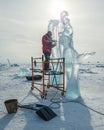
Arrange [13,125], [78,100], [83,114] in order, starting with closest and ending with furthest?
[13,125] → [83,114] → [78,100]

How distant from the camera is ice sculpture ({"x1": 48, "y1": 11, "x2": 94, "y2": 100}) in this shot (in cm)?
920

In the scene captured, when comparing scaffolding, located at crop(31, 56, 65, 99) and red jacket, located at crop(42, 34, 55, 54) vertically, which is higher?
red jacket, located at crop(42, 34, 55, 54)

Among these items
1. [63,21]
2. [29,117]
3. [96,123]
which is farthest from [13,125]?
[63,21]

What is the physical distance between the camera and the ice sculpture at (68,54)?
9195 mm

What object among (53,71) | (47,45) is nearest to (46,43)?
(47,45)

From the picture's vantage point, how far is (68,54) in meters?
9.78

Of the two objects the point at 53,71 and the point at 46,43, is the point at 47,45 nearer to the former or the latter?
the point at 46,43

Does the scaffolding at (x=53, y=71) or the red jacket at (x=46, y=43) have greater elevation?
the red jacket at (x=46, y=43)

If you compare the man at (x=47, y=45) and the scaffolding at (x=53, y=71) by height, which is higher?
the man at (x=47, y=45)

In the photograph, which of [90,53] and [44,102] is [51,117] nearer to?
[44,102]

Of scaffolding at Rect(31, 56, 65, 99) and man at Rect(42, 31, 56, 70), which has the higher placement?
man at Rect(42, 31, 56, 70)

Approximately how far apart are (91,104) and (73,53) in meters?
2.48

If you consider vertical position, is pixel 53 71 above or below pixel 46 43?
below

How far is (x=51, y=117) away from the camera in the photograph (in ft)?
20.6
